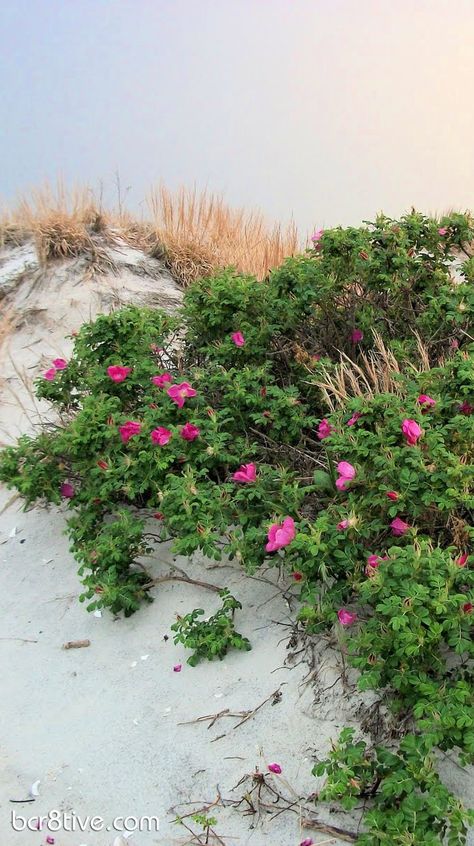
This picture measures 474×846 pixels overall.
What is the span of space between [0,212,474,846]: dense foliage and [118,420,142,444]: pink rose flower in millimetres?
14

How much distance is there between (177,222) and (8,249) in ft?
5.34

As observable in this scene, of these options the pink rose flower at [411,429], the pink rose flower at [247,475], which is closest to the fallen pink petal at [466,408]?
the pink rose flower at [411,429]

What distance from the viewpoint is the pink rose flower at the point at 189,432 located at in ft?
10.7

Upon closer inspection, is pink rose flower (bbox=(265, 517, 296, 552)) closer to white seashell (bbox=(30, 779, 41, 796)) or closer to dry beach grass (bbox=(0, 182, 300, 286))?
white seashell (bbox=(30, 779, 41, 796))

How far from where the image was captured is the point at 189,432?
3260 millimetres

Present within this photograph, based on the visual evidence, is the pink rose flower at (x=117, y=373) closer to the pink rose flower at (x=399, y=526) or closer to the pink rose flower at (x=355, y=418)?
Answer: the pink rose flower at (x=355, y=418)

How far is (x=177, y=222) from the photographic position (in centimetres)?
721

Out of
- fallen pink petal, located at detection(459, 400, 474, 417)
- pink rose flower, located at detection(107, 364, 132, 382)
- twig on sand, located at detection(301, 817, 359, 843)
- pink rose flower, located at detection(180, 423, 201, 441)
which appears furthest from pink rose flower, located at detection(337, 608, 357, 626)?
pink rose flower, located at detection(107, 364, 132, 382)

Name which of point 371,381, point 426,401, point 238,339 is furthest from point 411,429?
point 238,339

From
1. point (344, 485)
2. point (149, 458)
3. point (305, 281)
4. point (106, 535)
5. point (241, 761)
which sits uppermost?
point (305, 281)

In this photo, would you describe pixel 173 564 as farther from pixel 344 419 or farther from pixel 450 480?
pixel 450 480

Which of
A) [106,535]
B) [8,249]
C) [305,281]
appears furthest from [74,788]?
[8,249]

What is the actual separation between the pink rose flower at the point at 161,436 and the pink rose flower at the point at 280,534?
808 mm

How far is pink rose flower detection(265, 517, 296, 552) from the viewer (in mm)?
2590
